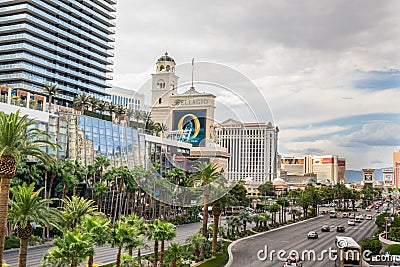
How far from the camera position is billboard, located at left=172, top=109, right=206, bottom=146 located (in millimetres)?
19666

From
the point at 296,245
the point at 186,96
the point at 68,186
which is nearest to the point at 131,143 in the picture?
the point at 68,186

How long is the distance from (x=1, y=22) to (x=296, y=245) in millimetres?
90231

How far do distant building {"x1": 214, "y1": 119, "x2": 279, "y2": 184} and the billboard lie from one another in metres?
1.37

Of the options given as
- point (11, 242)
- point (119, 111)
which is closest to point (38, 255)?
point (11, 242)

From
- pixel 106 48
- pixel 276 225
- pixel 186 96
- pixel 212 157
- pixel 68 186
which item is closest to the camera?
pixel 186 96

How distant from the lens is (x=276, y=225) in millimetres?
76375

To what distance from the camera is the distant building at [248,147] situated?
719 inches

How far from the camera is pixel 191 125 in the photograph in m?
22.1

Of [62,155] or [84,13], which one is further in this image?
[84,13]

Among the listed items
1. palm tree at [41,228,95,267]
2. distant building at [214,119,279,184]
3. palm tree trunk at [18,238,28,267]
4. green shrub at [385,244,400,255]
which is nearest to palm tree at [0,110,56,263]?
palm tree trunk at [18,238,28,267]

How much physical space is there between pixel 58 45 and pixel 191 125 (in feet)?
330

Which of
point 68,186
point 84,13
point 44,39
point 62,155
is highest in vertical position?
point 84,13

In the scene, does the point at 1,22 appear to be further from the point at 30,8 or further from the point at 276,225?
the point at 276,225

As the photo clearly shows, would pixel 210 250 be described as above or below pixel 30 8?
below
